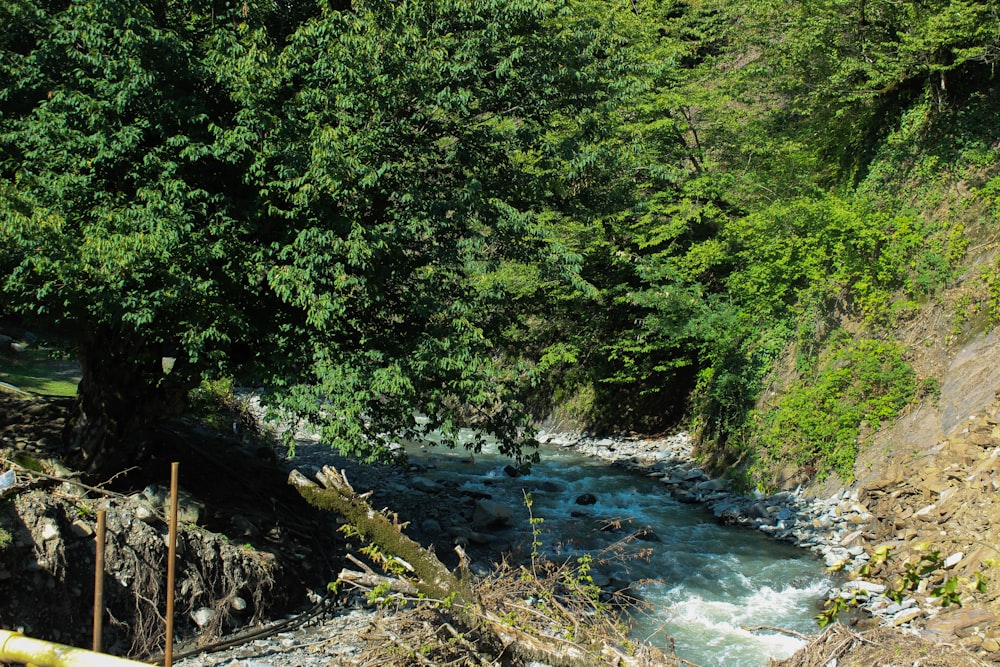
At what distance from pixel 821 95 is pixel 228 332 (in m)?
12.7

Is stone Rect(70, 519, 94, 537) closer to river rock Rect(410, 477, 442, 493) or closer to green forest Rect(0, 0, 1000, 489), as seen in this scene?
green forest Rect(0, 0, 1000, 489)

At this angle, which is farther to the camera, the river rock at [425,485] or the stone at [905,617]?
the river rock at [425,485]

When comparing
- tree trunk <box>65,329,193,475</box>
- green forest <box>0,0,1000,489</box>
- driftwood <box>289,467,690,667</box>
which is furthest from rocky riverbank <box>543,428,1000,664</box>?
tree trunk <box>65,329,193,475</box>

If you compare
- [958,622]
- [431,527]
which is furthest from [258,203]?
[958,622]

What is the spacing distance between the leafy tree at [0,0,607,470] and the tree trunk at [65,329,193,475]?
0.03 metres

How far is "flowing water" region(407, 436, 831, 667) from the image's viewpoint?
8719mm

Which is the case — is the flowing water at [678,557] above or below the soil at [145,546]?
below

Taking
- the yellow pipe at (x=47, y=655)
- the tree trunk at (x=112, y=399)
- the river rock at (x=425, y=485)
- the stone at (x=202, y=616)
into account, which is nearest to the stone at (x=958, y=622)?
the stone at (x=202, y=616)

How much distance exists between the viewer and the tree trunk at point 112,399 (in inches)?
349

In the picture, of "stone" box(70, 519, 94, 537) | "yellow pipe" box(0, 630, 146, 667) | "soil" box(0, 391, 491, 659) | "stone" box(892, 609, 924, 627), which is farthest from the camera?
Answer: "stone" box(892, 609, 924, 627)

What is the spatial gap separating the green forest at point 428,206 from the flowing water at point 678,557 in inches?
76.5

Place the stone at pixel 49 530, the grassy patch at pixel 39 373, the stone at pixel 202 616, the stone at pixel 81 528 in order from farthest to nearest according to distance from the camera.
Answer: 1. the grassy patch at pixel 39 373
2. the stone at pixel 202 616
3. the stone at pixel 81 528
4. the stone at pixel 49 530


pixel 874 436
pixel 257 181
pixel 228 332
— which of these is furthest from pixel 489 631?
pixel 874 436

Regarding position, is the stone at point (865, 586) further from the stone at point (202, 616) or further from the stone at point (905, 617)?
the stone at point (202, 616)
